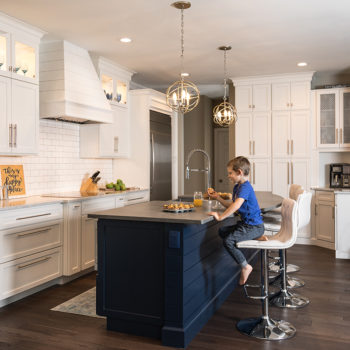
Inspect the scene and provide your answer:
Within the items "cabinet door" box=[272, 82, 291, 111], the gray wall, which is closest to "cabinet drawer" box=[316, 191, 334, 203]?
"cabinet door" box=[272, 82, 291, 111]

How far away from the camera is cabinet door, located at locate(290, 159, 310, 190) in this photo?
6.40 meters

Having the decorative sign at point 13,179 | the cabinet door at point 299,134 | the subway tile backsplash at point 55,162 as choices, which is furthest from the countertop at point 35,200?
the cabinet door at point 299,134

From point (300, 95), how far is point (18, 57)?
13.9ft

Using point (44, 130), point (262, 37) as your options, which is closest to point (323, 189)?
point (262, 37)

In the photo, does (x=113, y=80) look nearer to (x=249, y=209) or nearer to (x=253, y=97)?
(x=253, y=97)

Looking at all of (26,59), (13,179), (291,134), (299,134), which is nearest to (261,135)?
(291,134)

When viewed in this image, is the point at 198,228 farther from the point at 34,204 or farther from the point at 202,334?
the point at 34,204

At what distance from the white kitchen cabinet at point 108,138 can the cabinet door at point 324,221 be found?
307cm

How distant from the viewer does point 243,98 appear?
673 centimetres

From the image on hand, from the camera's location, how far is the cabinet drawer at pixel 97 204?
4.50 metres

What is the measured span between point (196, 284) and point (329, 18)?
2928mm

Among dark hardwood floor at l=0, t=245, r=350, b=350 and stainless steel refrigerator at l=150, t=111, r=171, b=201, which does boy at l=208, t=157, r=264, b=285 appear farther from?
stainless steel refrigerator at l=150, t=111, r=171, b=201

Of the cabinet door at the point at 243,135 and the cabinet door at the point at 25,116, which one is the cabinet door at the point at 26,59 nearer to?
the cabinet door at the point at 25,116

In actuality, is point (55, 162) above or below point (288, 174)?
above
